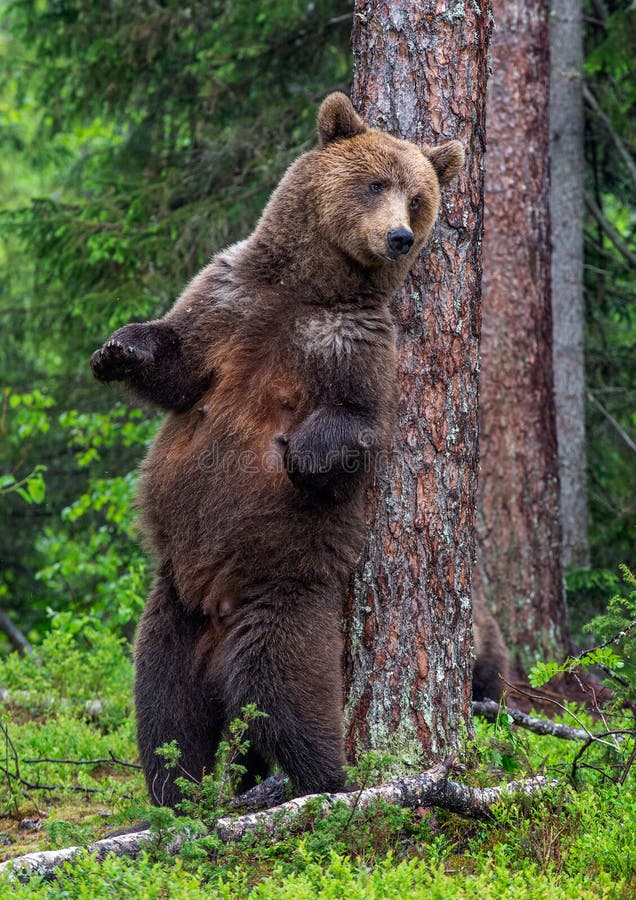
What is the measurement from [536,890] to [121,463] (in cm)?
→ 960

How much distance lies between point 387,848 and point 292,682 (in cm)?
77

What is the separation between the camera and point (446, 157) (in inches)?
201

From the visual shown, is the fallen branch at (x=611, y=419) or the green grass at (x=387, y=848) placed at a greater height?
the fallen branch at (x=611, y=419)

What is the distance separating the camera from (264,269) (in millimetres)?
5215

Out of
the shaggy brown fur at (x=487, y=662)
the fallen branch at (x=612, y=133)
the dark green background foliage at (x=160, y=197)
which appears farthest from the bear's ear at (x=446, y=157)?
the fallen branch at (x=612, y=133)

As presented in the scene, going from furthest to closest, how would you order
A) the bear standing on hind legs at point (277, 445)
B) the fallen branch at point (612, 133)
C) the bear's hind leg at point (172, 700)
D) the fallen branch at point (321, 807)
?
the fallen branch at point (612, 133) < the bear's hind leg at point (172, 700) < the bear standing on hind legs at point (277, 445) < the fallen branch at point (321, 807)

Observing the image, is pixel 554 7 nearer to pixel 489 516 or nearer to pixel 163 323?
pixel 489 516

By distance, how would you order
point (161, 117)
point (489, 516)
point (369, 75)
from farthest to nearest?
point (161, 117), point (489, 516), point (369, 75)

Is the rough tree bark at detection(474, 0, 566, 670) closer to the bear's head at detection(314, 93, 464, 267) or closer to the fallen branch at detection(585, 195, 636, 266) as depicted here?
the fallen branch at detection(585, 195, 636, 266)

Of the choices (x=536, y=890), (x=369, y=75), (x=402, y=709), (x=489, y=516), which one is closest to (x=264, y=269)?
(x=369, y=75)

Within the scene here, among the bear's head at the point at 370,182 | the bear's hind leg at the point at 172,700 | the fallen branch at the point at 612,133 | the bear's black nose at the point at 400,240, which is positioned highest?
the fallen branch at the point at 612,133

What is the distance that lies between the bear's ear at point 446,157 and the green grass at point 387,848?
2.69 meters

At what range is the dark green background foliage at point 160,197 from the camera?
10500mm

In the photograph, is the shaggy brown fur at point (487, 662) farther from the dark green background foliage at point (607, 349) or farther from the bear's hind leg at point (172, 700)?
the dark green background foliage at point (607, 349)
